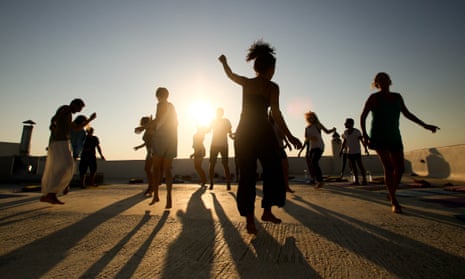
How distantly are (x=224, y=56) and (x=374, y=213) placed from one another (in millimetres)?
2487

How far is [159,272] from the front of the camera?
1.23 m

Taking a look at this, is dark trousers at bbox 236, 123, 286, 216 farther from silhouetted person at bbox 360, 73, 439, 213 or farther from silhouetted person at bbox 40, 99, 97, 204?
silhouetted person at bbox 40, 99, 97, 204

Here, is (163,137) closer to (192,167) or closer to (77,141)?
(77,141)

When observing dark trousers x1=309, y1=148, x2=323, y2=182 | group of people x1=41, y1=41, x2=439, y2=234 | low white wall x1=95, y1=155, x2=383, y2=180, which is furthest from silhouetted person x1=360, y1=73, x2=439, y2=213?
low white wall x1=95, y1=155, x2=383, y2=180

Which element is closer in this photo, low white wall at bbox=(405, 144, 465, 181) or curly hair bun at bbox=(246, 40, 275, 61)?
curly hair bun at bbox=(246, 40, 275, 61)

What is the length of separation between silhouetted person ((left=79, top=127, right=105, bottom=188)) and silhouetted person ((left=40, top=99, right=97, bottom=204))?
334 centimetres

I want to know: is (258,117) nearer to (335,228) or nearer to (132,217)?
(335,228)

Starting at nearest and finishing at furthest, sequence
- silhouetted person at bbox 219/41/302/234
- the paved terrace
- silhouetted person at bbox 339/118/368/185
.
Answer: the paved terrace < silhouetted person at bbox 219/41/302/234 < silhouetted person at bbox 339/118/368/185

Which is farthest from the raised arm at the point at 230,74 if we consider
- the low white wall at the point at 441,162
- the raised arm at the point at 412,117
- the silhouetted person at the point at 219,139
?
the low white wall at the point at 441,162

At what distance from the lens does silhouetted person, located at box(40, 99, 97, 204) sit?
381 centimetres

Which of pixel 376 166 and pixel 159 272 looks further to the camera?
pixel 376 166

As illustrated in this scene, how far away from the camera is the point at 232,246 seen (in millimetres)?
1661

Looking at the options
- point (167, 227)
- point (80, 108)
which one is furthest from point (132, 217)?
point (80, 108)

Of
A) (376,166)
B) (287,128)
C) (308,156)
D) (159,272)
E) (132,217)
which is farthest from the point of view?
(376,166)
